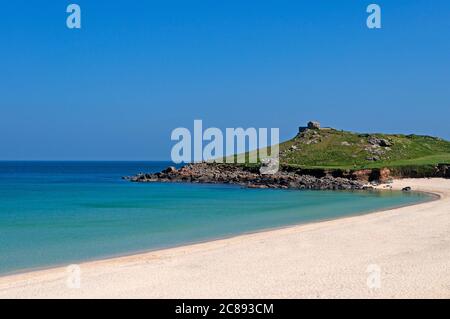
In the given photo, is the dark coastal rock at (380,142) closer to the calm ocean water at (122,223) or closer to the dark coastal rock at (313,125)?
the dark coastal rock at (313,125)

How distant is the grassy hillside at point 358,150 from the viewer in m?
87.4

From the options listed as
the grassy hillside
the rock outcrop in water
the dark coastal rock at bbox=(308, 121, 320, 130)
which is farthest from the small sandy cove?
the dark coastal rock at bbox=(308, 121, 320, 130)

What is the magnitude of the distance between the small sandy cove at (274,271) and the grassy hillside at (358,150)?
6118cm

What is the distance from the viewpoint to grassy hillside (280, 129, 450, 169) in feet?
287

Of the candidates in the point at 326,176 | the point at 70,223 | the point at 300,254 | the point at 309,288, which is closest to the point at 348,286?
the point at 309,288

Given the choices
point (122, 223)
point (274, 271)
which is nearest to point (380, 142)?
point (122, 223)

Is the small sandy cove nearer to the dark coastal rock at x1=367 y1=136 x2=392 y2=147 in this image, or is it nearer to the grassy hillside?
the grassy hillside

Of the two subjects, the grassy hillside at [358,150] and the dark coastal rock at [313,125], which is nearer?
the grassy hillside at [358,150]

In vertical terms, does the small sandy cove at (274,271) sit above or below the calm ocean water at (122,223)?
above

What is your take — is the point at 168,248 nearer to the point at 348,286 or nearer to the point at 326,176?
the point at 348,286

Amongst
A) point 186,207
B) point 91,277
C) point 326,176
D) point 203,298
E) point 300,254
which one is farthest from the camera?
point 326,176

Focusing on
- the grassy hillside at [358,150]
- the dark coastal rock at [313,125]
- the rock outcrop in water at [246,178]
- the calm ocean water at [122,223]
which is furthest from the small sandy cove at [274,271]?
the dark coastal rock at [313,125]

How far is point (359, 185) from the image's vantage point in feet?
233
